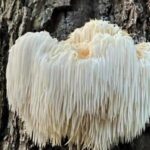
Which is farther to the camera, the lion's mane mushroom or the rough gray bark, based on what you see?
the rough gray bark

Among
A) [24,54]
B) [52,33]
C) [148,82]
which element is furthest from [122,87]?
[52,33]

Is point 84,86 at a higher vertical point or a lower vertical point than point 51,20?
lower

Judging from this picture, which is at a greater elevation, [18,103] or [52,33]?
[52,33]

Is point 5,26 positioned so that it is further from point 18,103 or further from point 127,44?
point 127,44

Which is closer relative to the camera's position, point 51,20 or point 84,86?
point 84,86

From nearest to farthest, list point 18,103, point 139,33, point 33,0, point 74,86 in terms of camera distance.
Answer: point 74,86
point 18,103
point 139,33
point 33,0
